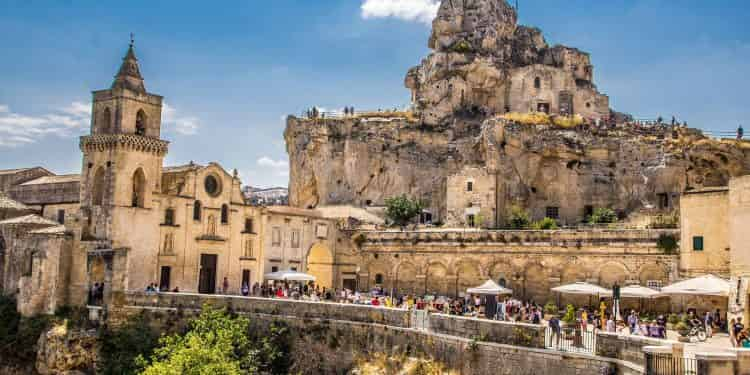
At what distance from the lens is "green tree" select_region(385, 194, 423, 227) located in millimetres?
57719

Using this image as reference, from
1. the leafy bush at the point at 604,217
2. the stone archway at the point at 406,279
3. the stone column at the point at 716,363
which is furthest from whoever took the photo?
the leafy bush at the point at 604,217

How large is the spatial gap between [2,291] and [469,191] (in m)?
31.3

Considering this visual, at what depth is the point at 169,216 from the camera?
42.5 m

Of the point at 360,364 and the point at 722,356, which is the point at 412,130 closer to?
the point at 360,364

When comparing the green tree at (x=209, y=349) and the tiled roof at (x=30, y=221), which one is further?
the tiled roof at (x=30, y=221)

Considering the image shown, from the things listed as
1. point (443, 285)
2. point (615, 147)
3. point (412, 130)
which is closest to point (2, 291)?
point (443, 285)

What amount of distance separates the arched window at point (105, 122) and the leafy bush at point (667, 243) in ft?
100

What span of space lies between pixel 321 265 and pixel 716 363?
118 ft

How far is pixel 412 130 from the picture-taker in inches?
2544

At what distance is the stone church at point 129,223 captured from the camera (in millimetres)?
38906

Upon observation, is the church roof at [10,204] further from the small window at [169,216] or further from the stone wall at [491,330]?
the stone wall at [491,330]

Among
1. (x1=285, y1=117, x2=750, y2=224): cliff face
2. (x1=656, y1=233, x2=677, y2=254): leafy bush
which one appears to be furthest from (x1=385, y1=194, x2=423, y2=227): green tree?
(x1=656, y1=233, x2=677, y2=254): leafy bush

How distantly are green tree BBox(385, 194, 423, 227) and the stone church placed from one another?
38.6 ft

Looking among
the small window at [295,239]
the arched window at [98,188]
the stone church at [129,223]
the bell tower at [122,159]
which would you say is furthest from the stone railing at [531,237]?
the arched window at [98,188]
